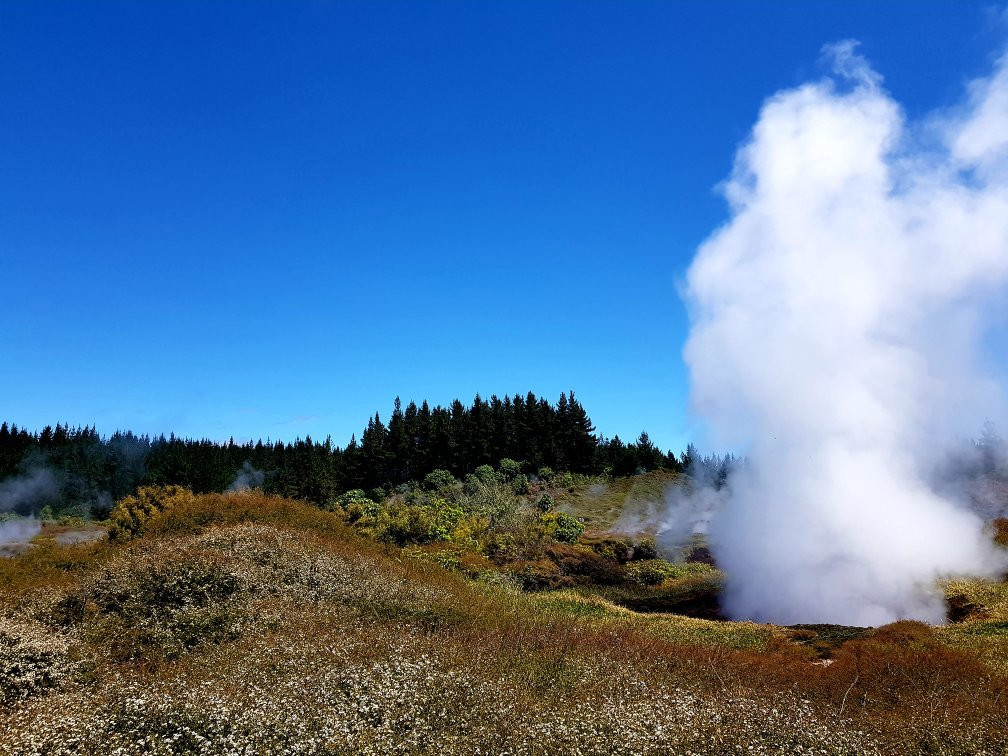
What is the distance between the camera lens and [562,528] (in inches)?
1310

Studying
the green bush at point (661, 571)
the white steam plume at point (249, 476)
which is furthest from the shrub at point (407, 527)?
the white steam plume at point (249, 476)

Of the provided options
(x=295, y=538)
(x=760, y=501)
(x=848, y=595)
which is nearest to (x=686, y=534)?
(x=760, y=501)

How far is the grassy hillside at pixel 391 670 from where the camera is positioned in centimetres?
650

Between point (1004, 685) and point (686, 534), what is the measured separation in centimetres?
2838

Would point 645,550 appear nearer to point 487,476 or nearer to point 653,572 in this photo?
point 653,572

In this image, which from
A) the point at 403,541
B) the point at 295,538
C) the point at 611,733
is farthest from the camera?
the point at 403,541

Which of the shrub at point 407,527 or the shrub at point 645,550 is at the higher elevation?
the shrub at point 407,527

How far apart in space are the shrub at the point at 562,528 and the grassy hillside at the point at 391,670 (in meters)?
16.7

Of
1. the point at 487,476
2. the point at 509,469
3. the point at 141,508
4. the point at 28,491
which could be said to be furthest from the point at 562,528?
the point at 28,491

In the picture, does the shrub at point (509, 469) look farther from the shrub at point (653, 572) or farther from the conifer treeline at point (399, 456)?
the shrub at point (653, 572)

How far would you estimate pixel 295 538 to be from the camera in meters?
15.7

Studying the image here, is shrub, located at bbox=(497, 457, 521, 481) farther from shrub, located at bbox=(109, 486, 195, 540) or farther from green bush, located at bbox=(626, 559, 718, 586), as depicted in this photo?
shrub, located at bbox=(109, 486, 195, 540)

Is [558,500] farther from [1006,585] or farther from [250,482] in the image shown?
[250,482]

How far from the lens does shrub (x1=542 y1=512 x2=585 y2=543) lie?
107 ft
